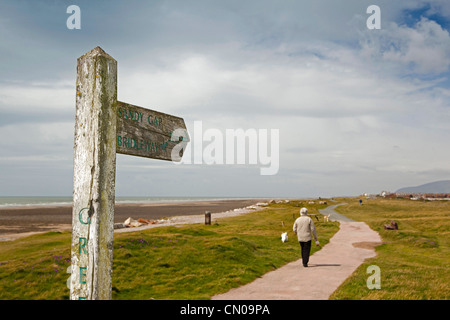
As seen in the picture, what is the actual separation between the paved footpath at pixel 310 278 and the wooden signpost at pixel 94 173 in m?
6.38

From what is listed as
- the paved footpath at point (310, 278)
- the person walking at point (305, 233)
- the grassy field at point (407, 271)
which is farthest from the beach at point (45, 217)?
the grassy field at point (407, 271)

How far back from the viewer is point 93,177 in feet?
12.1

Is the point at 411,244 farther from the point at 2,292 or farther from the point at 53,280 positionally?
the point at 2,292

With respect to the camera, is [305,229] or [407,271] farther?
[305,229]

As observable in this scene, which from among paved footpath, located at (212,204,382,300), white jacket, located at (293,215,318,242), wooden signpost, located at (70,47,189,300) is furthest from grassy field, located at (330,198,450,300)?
wooden signpost, located at (70,47,189,300)

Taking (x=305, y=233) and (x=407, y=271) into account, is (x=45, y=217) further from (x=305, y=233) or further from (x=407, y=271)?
(x=407, y=271)

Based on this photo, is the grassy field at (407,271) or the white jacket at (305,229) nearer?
the grassy field at (407,271)

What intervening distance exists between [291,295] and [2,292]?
8504 millimetres

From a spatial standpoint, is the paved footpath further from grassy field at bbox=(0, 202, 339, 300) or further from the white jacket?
the white jacket

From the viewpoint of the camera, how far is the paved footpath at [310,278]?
947 centimetres

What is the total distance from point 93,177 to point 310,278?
386 inches

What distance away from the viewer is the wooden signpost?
3674 mm

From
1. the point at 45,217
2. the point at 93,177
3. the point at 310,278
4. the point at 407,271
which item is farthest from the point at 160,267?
the point at 45,217

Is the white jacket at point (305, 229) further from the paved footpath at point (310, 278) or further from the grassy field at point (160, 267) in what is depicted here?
the grassy field at point (160, 267)
